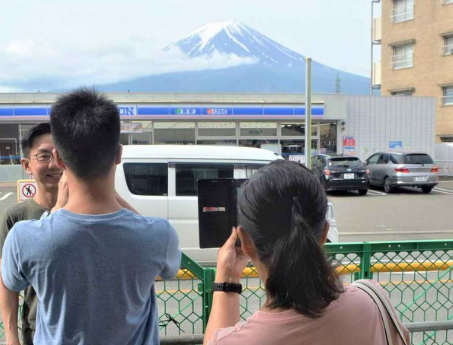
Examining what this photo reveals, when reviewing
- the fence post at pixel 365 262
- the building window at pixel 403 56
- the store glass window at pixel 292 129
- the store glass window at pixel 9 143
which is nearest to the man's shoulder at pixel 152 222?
the fence post at pixel 365 262

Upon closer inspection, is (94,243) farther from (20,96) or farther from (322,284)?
(20,96)

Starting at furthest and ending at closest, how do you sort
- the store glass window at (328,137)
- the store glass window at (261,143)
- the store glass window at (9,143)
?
the store glass window at (328,137)
the store glass window at (261,143)
the store glass window at (9,143)

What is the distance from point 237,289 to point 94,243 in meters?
0.48

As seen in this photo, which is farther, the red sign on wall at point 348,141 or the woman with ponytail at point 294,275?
the red sign on wall at point 348,141

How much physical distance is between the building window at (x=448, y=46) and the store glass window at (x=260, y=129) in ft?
49.5

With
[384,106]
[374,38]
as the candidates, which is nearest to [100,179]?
[384,106]

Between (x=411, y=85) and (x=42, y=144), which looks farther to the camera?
(x=411, y=85)

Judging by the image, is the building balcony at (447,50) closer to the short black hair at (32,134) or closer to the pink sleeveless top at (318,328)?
the short black hair at (32,134)

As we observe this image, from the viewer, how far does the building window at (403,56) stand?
2822 cm

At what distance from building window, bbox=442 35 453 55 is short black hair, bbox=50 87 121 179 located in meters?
30.5

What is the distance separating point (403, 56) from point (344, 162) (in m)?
18.7

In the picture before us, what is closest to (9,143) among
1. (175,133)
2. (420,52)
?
(175,133)

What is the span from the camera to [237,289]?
1.24 m

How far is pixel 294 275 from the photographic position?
102cm
